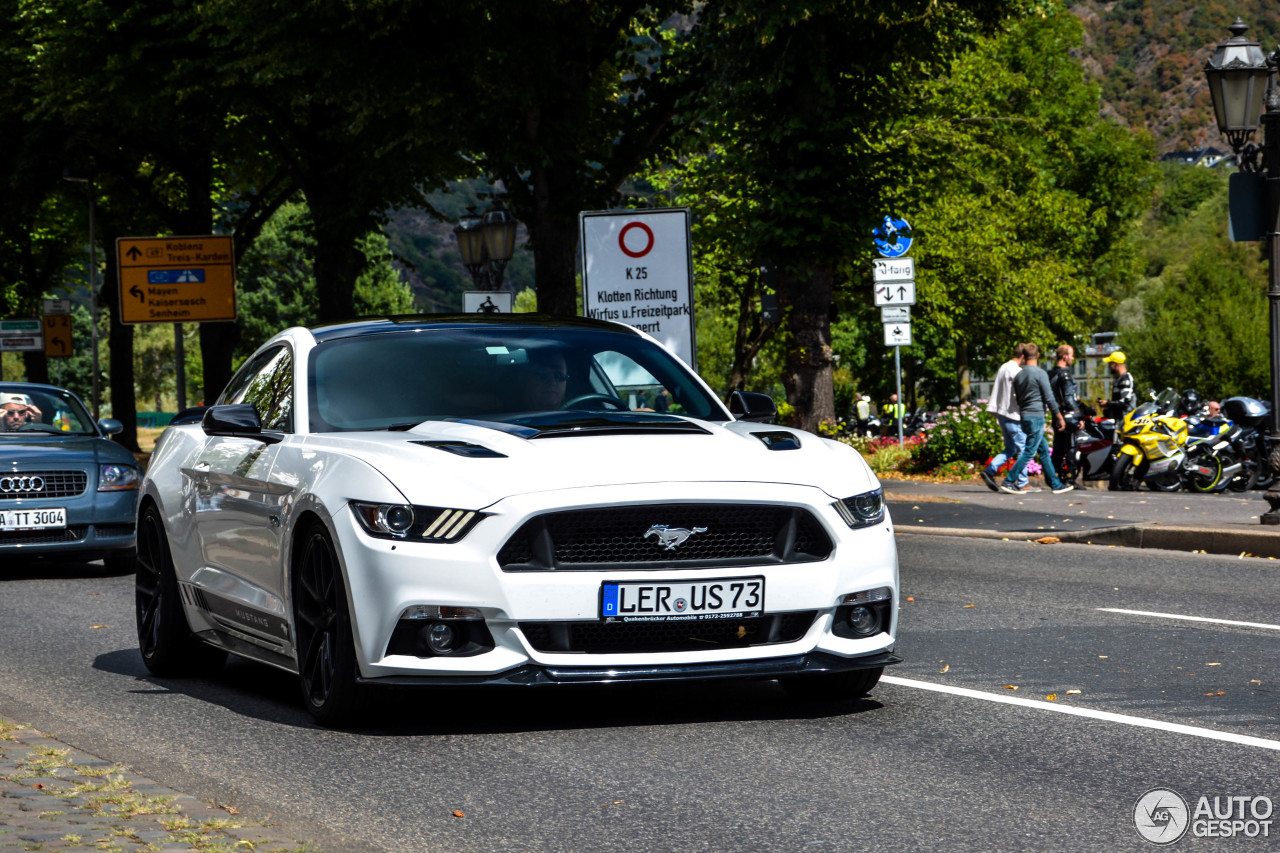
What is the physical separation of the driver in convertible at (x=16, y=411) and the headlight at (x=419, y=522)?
9.75m

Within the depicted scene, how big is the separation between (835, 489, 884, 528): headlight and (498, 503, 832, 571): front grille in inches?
8.6

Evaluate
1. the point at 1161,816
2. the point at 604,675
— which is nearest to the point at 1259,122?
the point at 604,675

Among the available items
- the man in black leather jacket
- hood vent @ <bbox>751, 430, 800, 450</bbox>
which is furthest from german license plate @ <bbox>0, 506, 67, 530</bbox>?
the man in black leather jacket

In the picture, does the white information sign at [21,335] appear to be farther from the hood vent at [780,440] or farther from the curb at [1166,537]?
the hood vent at [780,440]

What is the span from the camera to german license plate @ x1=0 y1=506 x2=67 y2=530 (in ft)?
46.0

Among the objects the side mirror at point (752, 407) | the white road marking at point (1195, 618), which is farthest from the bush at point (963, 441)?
the side mirror at point (752, 407)

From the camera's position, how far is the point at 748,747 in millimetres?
6113

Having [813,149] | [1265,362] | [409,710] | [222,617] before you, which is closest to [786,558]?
[409,710]

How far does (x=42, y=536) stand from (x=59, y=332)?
3463 centimetres

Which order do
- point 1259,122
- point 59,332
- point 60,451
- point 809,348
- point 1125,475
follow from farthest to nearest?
point 59,332 → point 809,348 → point 1125,475 → point 1259,122 → point 60,451

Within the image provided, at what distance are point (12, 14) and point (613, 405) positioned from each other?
29097mm

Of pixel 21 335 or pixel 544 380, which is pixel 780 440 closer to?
pixel 544 380

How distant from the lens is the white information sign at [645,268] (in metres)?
17.7

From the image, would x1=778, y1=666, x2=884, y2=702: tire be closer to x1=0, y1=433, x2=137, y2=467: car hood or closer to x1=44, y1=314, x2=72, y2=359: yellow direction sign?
x1=0, y1=433, x2=137, y2=467: car hood
